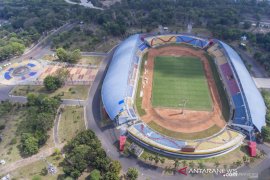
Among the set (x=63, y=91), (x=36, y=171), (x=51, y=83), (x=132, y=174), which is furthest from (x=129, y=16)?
(x=132, y=174)

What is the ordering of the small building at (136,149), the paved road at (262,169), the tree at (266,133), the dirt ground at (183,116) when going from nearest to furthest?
1. the paved road at (262,169)
2. the small building at (136,149)
3. the tree at (266,133)
4. the dirt ground at (183,116)

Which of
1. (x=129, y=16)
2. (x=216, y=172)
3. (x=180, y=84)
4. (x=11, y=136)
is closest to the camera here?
(x=216, y=172)

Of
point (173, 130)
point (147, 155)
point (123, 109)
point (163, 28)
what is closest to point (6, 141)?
point (123, 109)

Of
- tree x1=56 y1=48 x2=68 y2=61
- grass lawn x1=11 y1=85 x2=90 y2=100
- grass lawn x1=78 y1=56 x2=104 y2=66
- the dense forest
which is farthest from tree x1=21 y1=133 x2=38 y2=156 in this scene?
the dense forest

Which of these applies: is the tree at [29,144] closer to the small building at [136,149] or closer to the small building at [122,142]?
the small building at [122,142]

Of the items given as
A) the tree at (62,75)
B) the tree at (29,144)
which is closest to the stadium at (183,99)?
the tree at (62,75)

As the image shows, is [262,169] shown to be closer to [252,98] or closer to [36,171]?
[252,98]

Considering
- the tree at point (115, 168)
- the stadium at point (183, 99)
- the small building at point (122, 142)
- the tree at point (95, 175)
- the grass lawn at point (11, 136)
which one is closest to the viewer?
the tree at point (95, 175)
